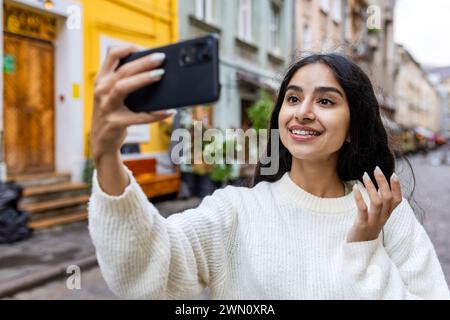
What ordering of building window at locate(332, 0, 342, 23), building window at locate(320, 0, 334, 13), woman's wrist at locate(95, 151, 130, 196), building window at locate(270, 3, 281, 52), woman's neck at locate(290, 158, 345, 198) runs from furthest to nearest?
1. building window at locate(270, 3, 281, 52)
2. building window at locate(332, 0, 342, 23)
3. building window at locate(320, 0, 334, 13)
4. woman's neck at locate(290, 158, 345, 198)
5. woman's wrist at locate(95, 151, 130, 196)

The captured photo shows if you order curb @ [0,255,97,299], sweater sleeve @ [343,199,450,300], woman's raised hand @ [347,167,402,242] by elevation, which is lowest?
curb @ [0,255,97,299]

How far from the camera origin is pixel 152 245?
962mm

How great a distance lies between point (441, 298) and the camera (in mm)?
1190

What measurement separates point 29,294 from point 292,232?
3490 mm

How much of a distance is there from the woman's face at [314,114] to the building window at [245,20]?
1096 centimetres

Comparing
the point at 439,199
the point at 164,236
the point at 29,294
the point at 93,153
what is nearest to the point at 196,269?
the point at 164,236

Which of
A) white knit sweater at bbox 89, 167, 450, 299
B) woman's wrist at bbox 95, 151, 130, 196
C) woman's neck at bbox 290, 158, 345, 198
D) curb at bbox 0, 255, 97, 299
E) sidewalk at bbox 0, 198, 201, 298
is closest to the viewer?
woman's wrist at bbox 95, 151, 130, 196

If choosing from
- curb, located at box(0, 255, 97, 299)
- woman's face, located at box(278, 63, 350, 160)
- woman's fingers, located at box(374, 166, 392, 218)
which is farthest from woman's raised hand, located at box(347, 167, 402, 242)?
curb, located at box(0, 255, 97, 299)

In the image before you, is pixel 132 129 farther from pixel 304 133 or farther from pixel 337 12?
pixel 304 133

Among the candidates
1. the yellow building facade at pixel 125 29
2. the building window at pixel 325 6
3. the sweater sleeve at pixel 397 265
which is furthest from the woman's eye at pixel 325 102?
the building window at pixel 325 6

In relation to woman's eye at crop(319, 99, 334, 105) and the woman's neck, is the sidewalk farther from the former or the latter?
woman's eye at crop(319, 99, 334, 105)

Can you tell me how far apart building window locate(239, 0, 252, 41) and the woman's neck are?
431 inches

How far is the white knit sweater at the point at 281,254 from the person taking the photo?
3.53ft

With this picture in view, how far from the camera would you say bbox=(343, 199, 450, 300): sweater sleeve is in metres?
1.13
